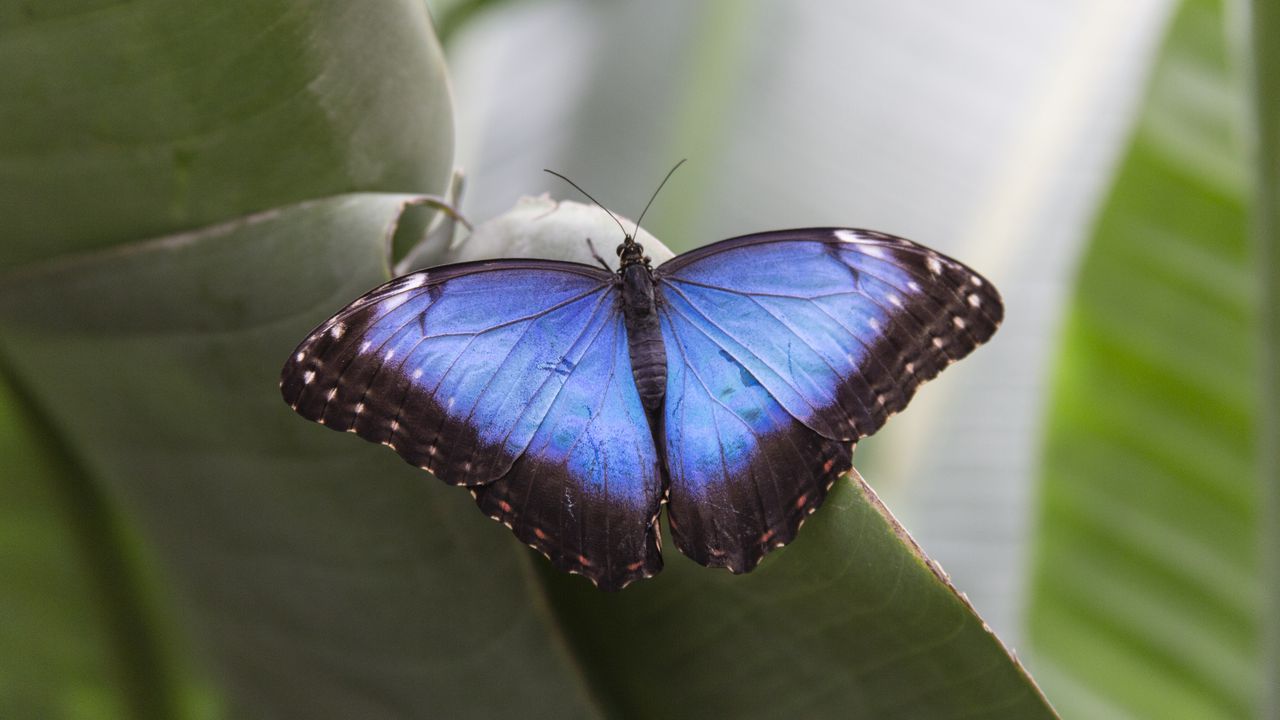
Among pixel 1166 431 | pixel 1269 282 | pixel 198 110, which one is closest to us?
pixel 198 110

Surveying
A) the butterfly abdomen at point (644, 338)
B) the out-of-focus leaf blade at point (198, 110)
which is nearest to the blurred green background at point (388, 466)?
the out-of-focus leaf blade at point (198, 110)

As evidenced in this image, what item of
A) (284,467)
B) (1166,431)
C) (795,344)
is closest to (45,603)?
(284,467)

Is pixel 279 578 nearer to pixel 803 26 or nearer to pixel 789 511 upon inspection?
pixel 789 511

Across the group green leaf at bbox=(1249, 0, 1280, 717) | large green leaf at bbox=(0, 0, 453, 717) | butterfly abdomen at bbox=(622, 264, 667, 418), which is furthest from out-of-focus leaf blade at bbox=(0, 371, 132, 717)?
green leaf at bbox=(1249, 0, 1280, 717)

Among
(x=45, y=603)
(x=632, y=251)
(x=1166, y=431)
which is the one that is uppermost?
(x=632, y=251)

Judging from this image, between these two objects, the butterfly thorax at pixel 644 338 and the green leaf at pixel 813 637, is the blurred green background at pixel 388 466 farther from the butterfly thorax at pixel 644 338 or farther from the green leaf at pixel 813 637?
the butterfly thorax at pixel 644 338

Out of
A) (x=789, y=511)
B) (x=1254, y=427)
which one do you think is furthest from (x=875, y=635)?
(x=1254, y=427)

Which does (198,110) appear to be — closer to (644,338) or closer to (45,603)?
(644,338)

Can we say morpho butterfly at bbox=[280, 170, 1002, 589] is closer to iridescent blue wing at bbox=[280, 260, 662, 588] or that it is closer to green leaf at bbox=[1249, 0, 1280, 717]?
iridescent blue wing at bbox=[280, 260, 662, 588]
